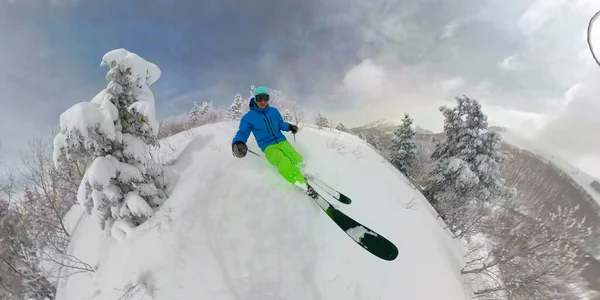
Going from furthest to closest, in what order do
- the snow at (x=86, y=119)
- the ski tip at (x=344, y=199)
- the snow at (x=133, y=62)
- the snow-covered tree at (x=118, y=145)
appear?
the ski tip at (x=344, y=199) → the snow at (x=133, y=62) → the snow-covered tree at (x=118, y=145) → the snow at (x=86, y=119)

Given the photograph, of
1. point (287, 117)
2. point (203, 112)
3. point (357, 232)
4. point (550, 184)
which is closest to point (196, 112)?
point (203, 112)

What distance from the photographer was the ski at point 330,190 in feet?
22.4

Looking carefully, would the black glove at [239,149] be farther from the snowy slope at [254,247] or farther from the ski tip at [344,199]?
the ski tip at [344,199]

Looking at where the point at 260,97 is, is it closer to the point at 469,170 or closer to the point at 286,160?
the point at 286,160

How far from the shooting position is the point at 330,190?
23.0ft

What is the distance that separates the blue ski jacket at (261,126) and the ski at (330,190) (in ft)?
3.95

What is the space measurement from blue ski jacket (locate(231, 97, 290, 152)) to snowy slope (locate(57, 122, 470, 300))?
55 centimetres

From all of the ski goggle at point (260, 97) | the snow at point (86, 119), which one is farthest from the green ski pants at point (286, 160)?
the snow at point (86, 119)

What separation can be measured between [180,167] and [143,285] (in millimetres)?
2872

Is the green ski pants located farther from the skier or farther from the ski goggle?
the ski goggle

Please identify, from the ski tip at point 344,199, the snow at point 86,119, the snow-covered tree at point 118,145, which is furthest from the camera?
the ski tip at point 344,199

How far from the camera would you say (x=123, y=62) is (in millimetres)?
6371

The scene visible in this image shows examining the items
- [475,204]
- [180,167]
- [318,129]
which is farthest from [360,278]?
[475,204]

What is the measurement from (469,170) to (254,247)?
1229 centimetres
